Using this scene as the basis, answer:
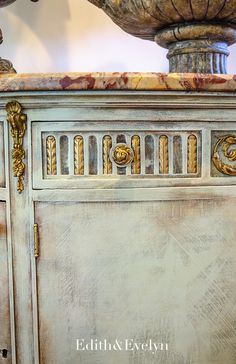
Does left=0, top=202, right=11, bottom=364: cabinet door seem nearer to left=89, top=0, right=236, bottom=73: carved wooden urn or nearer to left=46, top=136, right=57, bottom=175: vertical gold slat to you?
left=46, top=136, right=57, bottom=175: vertical gold slat

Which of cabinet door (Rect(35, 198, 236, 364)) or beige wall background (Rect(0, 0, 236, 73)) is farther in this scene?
beige wall background (Rect(0, 0, 236, 73))

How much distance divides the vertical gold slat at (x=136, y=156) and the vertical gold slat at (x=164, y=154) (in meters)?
0.03

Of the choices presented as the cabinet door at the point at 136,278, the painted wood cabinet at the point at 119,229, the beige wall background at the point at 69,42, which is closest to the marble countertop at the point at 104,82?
the painted wood cabinet at the point at 119,229

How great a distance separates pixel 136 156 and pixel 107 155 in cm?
4

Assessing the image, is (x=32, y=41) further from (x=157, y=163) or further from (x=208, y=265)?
(x=208, y=265)

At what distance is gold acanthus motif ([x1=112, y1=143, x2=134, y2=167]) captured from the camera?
0.49 meters

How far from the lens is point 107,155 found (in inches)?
19.7

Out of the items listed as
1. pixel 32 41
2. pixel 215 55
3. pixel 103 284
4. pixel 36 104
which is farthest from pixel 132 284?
pixel 32 41

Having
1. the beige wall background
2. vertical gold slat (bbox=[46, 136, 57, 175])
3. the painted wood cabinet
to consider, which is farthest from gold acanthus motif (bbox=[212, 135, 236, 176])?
the beige wall background

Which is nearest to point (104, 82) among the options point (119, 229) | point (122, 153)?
point (122, 153)

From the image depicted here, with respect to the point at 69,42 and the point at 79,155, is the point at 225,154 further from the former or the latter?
the point at 69,42

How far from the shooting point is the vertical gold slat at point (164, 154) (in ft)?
1.64

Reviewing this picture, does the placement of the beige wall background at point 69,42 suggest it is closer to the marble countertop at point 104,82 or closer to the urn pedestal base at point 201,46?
the urn pedestal base at point 201,46

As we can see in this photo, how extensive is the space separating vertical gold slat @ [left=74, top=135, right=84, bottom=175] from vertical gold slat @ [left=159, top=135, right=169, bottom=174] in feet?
0.35
